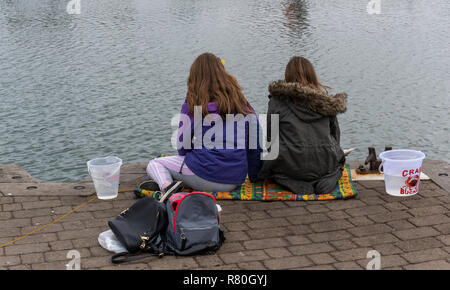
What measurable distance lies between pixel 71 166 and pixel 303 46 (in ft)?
28.4

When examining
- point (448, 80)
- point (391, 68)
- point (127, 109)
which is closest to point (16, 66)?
point (127, 109)

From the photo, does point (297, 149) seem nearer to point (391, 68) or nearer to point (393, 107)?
point (393, 107)

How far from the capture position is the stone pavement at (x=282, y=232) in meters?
4.94

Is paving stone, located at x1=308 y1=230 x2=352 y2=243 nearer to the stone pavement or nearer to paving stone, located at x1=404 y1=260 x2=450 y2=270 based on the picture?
the stone pavement

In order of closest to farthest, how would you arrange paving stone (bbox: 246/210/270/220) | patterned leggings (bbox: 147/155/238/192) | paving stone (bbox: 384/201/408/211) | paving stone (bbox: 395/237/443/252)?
paving stone (bbox: 395/237/443/252) < paving stone (bbox: 246/210/270/220) < paving stone (bbox: 384/201/408/211) < patterned leggings (bbox: 147/155/238/192)

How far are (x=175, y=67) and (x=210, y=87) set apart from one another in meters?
9.07

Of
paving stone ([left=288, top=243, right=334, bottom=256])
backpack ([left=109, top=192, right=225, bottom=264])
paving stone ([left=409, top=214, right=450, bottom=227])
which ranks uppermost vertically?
backpack ([left=109, top=192, right=225, bottom=264])

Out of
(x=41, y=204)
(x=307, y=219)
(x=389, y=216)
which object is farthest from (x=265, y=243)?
(x=41, y=204)

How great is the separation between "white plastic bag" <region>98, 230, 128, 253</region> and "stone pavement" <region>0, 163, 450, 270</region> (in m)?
0.06

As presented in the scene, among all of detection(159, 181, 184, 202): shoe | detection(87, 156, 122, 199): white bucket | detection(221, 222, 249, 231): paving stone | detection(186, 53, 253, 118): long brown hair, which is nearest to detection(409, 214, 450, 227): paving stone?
detection(221, 222, 249, 231): paving stone

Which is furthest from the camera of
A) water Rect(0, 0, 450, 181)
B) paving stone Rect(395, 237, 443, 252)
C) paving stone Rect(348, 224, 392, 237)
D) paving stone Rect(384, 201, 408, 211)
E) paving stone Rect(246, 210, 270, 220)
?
water Rect(0, 0, 450, 181)

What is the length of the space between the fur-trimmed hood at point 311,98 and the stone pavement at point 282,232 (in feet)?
2.85

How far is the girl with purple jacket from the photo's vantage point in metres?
6.07

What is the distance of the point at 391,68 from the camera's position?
14750 mm
